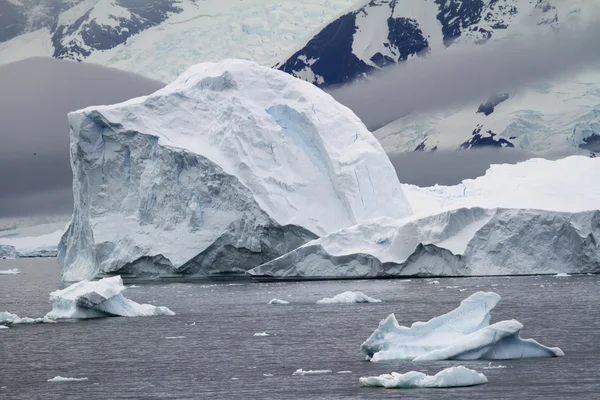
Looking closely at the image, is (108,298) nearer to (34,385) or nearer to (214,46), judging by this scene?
(34,385)

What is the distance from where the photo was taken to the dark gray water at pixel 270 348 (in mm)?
13969

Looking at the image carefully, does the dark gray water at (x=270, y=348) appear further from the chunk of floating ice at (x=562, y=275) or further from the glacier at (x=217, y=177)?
the glacier at (x=217, y=177)

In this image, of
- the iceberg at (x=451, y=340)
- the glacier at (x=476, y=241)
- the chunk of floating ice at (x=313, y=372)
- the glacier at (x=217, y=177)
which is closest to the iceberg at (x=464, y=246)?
the glacier at (x=476, y=241)

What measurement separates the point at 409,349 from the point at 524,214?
18.3 meters

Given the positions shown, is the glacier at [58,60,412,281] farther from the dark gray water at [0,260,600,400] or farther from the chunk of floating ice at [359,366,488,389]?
the chunk of floating ice at [359,366,488,389]

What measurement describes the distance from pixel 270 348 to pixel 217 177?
754 inches

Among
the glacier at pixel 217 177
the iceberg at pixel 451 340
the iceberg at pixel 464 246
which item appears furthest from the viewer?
the glacier at pixel 217 177

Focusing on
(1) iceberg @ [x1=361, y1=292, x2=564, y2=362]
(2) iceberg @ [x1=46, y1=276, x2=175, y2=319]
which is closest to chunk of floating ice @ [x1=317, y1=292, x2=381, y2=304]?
(2) iceberg @ [x1=46, y1=276, x2=175, y2=319]

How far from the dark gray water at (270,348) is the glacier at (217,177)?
528 centimetres

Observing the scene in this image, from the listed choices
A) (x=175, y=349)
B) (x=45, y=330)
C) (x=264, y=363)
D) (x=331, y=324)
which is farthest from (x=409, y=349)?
(x=45, y=330)

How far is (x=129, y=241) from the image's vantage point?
37.5 meters

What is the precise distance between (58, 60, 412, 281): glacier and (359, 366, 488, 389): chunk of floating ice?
907 inches

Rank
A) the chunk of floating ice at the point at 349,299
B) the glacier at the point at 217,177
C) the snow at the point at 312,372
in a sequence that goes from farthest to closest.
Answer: the glacier at the point at 217,177 < the chunk of floating ice at the point at 349,299 < the snow at the point at 312,372

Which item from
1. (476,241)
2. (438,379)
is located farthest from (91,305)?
(476,241)
